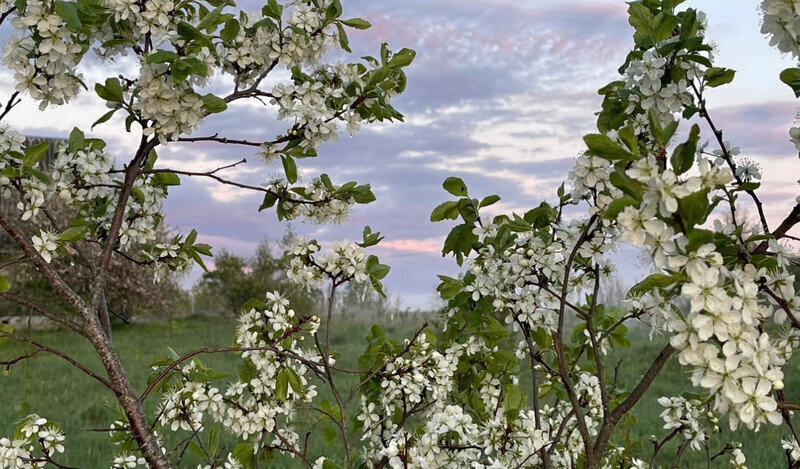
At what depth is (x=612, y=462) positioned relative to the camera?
426 cm

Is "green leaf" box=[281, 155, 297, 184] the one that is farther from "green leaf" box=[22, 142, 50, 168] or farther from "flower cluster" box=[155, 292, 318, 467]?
"green leaf" box=[22, 142, 50, 168]

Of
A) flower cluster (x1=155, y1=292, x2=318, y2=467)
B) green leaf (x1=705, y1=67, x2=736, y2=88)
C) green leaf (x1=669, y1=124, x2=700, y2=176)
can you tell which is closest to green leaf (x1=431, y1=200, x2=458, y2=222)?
flower cluster (x1=155, y1=292, x2=318, y2=467)

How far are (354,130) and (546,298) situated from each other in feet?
3.80

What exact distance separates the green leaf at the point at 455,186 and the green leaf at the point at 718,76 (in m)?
1.05

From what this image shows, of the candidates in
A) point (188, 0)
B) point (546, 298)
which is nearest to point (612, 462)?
point (546, 298)

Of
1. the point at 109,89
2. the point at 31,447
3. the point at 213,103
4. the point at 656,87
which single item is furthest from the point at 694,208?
the point at 31,447

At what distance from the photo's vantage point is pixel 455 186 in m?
3.07

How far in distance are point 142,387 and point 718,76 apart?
31.8 ft

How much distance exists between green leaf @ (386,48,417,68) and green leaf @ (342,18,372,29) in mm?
183

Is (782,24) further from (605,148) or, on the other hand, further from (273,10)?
(273,10)

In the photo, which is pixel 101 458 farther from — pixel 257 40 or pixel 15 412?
pixel 257 40

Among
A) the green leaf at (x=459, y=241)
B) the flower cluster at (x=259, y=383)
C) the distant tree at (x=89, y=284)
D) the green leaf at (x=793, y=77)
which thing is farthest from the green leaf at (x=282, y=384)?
the distant tree at (x=89, y=284)

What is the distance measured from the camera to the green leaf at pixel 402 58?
3.21 metres

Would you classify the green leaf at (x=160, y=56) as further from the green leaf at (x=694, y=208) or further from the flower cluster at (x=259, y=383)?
the green leaf at (x=694, y=208)
